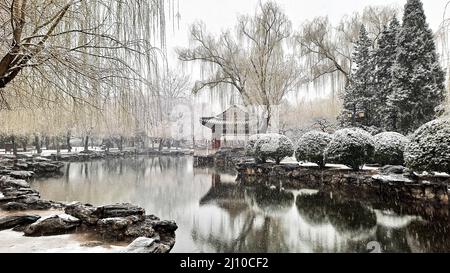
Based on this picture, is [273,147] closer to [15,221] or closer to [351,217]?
[351,217]

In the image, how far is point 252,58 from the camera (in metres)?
19.1

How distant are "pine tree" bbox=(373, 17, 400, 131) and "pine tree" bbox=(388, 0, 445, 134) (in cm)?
58

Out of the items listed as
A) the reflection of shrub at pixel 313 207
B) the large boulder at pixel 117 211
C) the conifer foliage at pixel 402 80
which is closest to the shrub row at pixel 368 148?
the reflection of shrub at pixel 313 207

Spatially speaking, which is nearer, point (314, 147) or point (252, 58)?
point (314, 147)

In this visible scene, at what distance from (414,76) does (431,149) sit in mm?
7239

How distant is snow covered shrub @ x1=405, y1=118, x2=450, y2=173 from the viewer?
6.75 metres

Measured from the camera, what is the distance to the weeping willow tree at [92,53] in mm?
2312

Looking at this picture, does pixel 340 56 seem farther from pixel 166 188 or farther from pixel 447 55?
pixel 447 55

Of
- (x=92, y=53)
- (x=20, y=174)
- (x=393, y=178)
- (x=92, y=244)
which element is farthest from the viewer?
(x=20, y=174)

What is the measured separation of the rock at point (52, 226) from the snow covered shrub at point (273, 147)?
10274 mm

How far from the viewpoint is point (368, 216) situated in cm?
609

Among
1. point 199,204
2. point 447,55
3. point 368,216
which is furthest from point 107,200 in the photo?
point 447,55

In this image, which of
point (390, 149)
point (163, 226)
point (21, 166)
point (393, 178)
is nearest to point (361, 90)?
point (390, 149)
